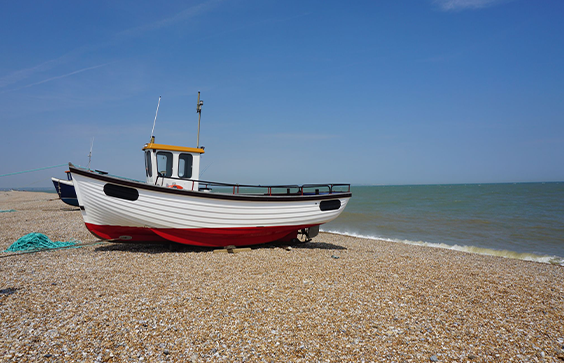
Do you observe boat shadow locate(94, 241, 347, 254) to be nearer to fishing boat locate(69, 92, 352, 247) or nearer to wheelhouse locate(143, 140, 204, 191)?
fishing boat locate(69, 92, 352, 247)

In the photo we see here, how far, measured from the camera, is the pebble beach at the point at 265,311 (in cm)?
367

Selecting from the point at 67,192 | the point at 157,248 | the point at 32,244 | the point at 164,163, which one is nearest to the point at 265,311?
the point at 157,248

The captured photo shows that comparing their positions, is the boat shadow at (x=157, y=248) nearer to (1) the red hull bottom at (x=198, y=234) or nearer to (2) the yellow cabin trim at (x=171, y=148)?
(1) the red hull bottom at (x=198, y=234)

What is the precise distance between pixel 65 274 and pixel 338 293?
231 inches

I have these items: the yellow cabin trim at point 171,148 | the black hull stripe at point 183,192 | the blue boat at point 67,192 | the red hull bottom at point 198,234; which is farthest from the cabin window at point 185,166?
the blue boat at point 67,192

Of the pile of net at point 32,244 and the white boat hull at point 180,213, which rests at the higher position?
the white boat hull at point 180,213

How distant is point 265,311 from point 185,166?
6208mm

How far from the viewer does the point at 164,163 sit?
9.20m

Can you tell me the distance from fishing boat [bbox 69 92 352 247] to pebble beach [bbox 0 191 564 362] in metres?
0.84

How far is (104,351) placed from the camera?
11.5 ft

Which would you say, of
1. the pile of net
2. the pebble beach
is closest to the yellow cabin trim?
the pebble beach

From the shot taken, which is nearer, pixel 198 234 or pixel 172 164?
pixel 198 234

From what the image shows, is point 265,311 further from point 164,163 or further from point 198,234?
point 164,163

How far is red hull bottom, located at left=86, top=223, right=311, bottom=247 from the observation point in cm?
809
